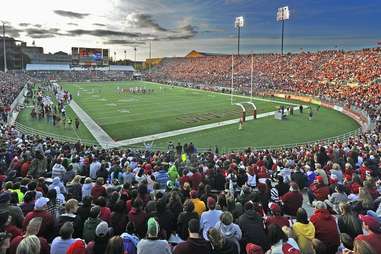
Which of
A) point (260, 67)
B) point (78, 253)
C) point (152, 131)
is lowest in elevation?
point (152, 131)

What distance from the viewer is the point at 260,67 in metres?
78.6

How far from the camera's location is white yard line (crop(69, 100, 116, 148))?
24953mm

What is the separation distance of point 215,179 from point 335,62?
61.0m

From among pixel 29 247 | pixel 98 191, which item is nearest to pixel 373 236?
pixel 29 247

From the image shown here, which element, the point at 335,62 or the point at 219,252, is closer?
the point at 219,252

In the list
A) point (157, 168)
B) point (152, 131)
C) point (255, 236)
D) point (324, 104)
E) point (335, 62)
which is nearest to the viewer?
point (255, 236)

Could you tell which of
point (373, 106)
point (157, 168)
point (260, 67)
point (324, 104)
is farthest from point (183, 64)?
point (157, 168)

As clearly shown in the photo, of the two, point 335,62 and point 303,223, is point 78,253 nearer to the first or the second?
point 303,223

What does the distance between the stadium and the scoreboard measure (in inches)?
1851

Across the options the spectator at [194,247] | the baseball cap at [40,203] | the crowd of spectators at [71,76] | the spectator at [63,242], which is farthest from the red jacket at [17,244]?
the crowd of spectators at [71,76]

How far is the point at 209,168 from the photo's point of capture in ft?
38.9

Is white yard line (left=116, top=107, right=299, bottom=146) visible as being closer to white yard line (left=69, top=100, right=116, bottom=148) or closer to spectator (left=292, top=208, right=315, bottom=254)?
white yard line (left=69, top=100, right=116, bottom=148)

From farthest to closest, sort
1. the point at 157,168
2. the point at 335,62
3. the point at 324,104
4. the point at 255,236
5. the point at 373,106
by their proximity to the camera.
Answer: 1. the point at 335,62
2. the point at 324,104
3. the point at 373,106
4. the point at 157,168
5. the point at 255,236

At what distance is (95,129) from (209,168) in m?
19.6
